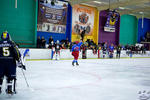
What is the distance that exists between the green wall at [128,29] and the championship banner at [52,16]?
9.89 metres

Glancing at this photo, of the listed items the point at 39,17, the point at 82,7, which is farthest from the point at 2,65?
the point at 82,7

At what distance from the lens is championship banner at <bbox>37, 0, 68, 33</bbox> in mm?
16953

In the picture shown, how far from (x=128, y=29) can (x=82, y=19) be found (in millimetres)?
8756

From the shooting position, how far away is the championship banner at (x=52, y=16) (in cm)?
1695

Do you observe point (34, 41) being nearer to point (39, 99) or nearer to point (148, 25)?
point (39, 99)

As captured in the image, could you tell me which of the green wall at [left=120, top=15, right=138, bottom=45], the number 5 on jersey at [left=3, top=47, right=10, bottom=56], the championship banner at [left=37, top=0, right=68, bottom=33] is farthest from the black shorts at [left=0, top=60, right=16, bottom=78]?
the green wall at [left=120, top=15, right=138, bottom=45]

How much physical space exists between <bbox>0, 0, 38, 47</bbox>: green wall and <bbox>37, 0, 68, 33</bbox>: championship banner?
23.1 inches

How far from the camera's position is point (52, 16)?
697 inches

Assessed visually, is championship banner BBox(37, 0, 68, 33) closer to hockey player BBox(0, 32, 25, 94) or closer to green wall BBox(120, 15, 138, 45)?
green wall BBox(120, 15, 138, 45)

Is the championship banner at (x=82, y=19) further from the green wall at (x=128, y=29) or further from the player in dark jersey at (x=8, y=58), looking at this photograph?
the player in dark jersey at (x=8, y=58)

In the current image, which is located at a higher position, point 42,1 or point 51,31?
point 42,1

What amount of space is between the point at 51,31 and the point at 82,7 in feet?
16.6

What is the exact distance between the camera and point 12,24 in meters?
15.3

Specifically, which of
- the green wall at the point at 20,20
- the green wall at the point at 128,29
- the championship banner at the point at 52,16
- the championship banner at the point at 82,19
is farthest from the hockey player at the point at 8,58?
the green wall at the point at 128,29
